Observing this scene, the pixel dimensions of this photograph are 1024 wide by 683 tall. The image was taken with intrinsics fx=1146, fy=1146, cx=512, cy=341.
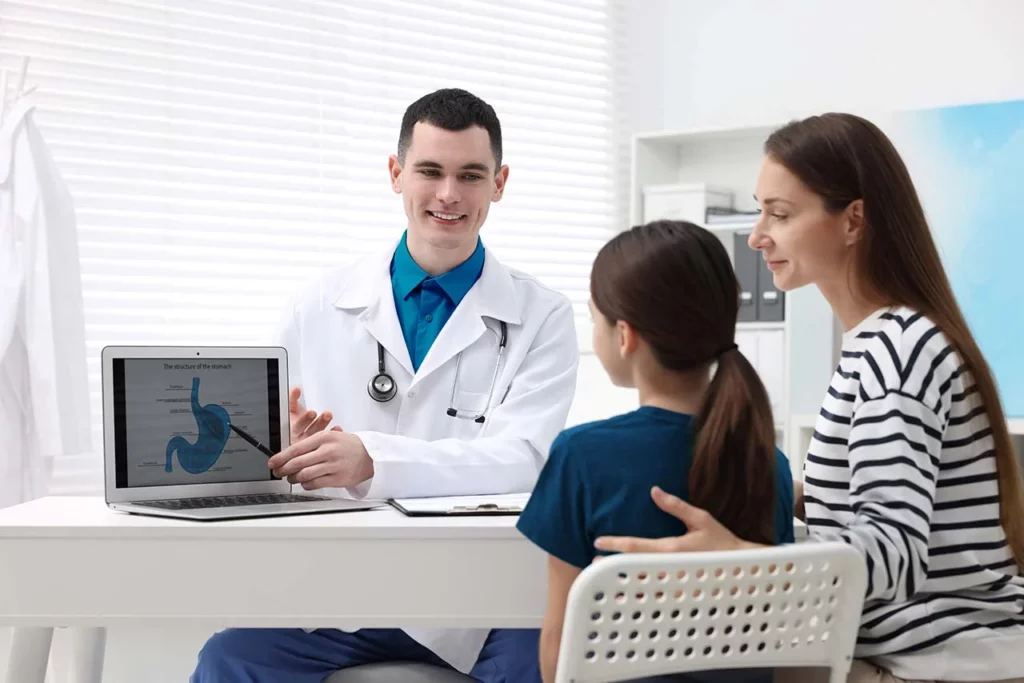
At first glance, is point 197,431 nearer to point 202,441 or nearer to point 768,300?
point 202,441

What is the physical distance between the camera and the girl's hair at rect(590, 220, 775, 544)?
1232mm

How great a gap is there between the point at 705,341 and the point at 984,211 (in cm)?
275

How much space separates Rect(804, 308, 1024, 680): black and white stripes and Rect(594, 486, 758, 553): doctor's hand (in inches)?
6.6

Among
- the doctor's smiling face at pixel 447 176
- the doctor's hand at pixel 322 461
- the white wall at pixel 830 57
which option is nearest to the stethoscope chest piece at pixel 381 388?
the doctor's smiling face at pixel 447 176

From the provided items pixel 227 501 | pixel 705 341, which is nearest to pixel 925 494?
pixel 705 341

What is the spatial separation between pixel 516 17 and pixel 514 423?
2.76m

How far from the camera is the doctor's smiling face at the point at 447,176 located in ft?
6.98

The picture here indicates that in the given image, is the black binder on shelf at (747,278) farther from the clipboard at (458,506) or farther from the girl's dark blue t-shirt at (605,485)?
the girl's dark blue t-shirt at (605,485)

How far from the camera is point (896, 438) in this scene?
1.30 meters

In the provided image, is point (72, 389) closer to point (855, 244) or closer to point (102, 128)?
point (102, 128)

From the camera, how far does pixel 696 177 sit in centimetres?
456

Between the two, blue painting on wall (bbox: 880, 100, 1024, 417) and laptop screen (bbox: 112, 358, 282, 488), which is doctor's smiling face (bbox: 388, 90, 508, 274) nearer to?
laptop screen (bbox: 112, 358, 282, 488)

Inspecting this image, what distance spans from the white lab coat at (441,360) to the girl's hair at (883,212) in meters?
0.71

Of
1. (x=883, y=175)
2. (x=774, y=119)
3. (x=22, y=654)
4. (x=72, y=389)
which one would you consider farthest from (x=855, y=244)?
(x=774, y=119)
